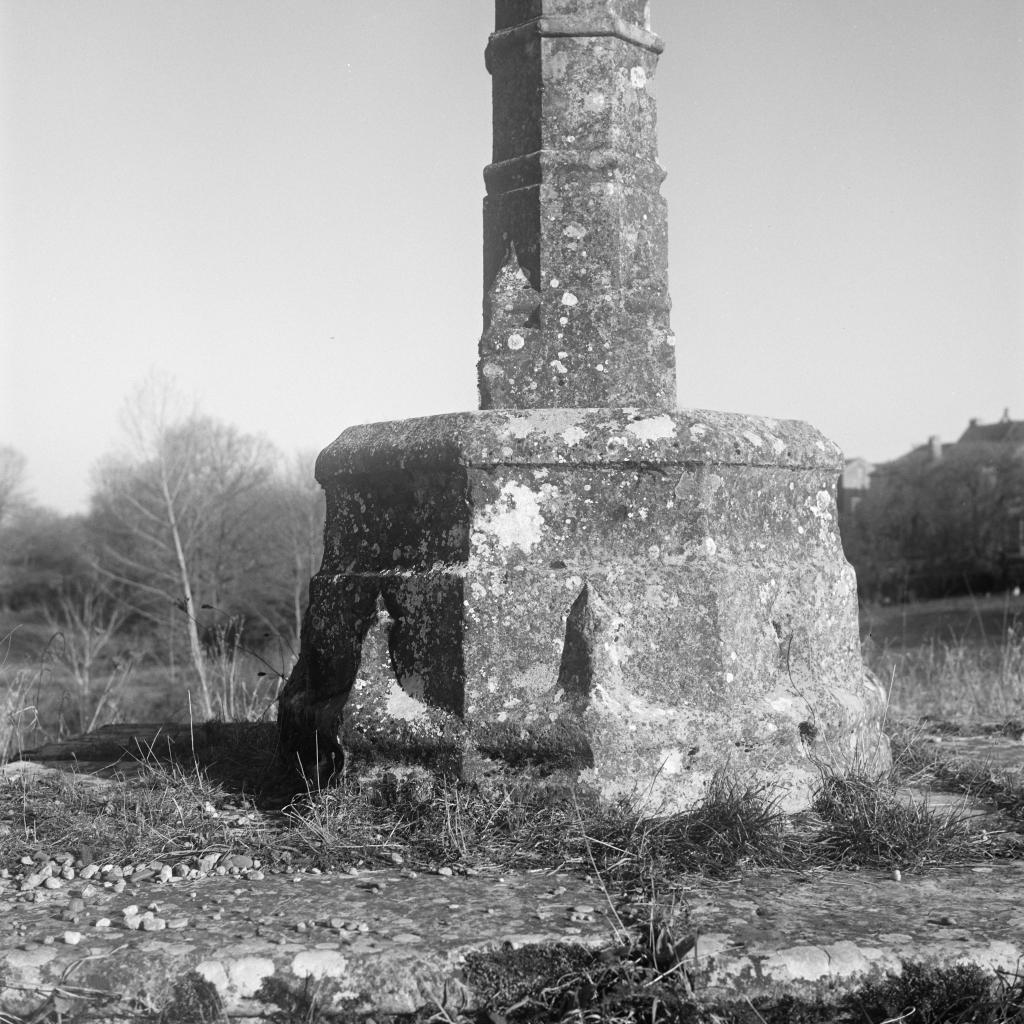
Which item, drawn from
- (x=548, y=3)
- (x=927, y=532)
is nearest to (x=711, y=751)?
(x=548, y=3)

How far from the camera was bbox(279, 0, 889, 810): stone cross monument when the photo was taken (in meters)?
3.22

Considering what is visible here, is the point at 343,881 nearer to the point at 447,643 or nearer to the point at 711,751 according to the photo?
the point at 447,643

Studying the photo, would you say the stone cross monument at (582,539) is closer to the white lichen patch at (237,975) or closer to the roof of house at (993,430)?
the white lichen patch at (237,975)

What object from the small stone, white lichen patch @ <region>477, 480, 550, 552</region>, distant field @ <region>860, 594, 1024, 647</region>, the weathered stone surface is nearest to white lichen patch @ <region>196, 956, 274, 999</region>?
the small stone

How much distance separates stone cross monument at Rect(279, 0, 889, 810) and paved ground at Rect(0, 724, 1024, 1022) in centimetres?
58

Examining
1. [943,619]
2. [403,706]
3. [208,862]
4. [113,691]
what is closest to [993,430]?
[943,619]

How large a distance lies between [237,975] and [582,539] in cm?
162

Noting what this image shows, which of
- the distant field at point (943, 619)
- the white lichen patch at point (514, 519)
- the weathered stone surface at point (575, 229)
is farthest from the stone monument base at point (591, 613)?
the distant field at point (943, 619)

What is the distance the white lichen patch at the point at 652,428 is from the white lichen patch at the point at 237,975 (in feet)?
5.95

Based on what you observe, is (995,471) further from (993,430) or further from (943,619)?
(993,430)

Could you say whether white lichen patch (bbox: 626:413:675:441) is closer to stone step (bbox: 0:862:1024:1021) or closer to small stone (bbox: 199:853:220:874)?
stone step (bbox: 0:862:1024:1021)

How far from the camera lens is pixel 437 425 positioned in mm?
3377

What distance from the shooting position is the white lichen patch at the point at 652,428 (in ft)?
10.8

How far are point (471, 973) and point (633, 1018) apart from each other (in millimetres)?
333
